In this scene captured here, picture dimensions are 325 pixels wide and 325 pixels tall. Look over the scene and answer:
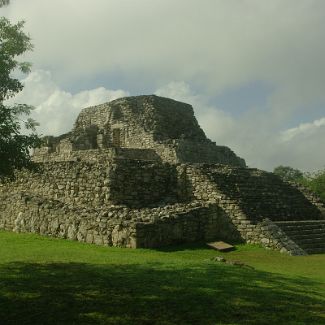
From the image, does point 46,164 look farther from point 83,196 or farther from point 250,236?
point 250,236

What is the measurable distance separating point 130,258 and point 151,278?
2.85m

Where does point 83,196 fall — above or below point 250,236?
above

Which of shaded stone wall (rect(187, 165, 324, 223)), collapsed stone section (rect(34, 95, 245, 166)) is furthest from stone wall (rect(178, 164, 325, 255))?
collapsed stone section (rect(34, 95, 245, 166))

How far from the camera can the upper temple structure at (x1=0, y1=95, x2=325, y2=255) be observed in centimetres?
1497

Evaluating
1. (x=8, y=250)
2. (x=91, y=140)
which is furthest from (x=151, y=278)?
(x=91, y=140)

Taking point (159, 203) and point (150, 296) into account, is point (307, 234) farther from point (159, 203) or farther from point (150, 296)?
point (150, 296)

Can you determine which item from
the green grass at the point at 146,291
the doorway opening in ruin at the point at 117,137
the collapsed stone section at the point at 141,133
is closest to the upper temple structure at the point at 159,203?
A: the collapsed stone section at the point at 141,133

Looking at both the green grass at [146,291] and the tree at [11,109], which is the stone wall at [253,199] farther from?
the tree at [11,109]

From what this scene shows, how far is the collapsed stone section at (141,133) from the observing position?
25.7 meters

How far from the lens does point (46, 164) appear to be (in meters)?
20.3

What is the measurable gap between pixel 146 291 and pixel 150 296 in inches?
12.0

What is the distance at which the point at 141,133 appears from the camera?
26.6m

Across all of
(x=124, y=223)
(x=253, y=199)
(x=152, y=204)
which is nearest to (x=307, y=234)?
(x=253, y=199)

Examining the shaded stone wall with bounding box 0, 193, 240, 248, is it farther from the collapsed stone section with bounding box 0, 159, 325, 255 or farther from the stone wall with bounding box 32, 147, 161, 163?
the stone wall with bounding box 32, 147, 161, 163
